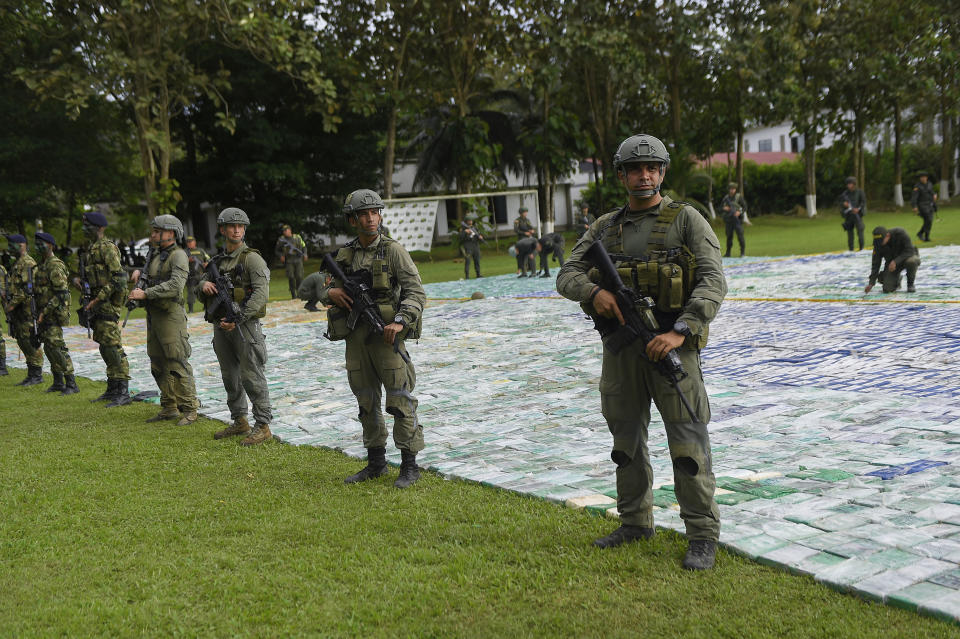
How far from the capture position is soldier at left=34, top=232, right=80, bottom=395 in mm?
11047

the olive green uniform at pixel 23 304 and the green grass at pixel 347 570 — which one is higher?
the olive green uniform at pixel 23 304

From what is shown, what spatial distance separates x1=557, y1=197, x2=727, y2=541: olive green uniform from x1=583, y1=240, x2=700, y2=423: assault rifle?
0.04 meters

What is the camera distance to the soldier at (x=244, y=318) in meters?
7.55

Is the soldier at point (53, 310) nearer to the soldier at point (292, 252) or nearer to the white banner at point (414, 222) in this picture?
the soldier at point (292, 252)

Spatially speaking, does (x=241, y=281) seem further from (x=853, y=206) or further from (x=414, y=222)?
(x=414, y=222)

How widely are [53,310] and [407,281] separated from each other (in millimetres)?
→ 7118

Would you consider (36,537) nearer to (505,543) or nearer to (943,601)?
(505,543)

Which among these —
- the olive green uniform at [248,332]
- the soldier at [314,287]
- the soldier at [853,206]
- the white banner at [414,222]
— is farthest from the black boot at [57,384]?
the white banner at [414,222]

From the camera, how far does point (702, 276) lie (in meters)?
4.30

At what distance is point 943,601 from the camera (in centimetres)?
362

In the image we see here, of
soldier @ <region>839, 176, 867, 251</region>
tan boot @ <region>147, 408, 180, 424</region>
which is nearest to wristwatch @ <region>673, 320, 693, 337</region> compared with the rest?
tan boot @ <region>147, 408, 180, 424</region>

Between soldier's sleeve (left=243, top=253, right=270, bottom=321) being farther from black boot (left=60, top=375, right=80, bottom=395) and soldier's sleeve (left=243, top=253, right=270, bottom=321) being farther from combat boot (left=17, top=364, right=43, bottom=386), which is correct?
combat boot (left=17, top=364, right=43, bottom=386)

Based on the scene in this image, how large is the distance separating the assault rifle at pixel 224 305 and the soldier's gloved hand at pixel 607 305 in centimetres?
415

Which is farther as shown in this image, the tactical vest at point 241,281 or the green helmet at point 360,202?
the tactical vest at point 241,281
